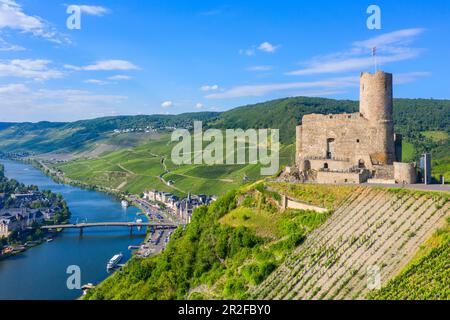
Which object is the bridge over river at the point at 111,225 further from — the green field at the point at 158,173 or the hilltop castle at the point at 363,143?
the hilltop castle at the point at 363,143

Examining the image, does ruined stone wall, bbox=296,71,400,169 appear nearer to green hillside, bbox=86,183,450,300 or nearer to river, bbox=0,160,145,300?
green hillside, bbox=86,183,450,300

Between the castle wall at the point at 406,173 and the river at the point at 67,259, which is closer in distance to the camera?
the castle wall at the point at 406,173

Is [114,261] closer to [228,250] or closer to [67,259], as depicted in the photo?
[67,259]

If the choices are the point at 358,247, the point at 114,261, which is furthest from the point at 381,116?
the point at 114,261

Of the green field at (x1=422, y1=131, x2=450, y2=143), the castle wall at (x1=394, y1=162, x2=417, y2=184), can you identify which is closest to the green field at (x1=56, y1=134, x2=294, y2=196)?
the green field at (x1=422, y1=131, x2=450, y2=143)

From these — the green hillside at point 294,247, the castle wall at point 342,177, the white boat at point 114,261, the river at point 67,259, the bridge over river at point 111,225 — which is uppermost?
the castle wall at point 342,177

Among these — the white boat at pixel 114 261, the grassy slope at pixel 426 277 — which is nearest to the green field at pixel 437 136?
the white boat at pixel 114 261
